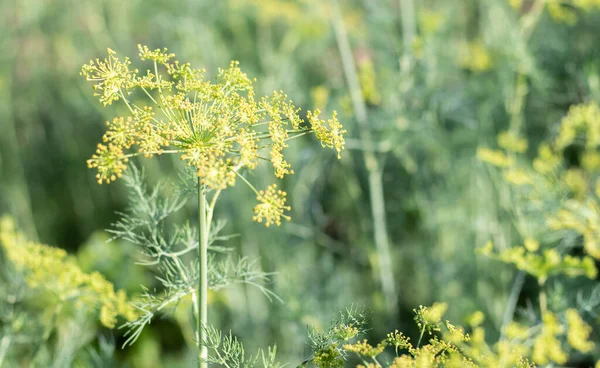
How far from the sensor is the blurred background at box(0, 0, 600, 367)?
2383 millimetres

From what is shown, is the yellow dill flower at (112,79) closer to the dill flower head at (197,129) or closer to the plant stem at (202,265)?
the dill flower head at (197,129)

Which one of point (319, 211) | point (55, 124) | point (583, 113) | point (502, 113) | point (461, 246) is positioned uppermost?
point (55, 124)

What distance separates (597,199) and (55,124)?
349cm

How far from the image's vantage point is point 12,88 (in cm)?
410

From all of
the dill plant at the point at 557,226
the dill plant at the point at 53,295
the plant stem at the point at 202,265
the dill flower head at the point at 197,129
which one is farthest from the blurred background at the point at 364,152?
the dill flower head at the point at 197,129

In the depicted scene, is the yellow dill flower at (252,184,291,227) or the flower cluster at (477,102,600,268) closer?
the yellow dill flower at (252,184,291,227)

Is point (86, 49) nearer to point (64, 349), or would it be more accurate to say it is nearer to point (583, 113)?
point (64, 349)

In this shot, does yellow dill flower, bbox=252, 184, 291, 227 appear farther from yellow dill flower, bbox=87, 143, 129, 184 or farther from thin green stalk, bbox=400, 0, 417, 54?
thin green stalk, bbox=400, 0, 417, 54

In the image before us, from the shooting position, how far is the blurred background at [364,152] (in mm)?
2383

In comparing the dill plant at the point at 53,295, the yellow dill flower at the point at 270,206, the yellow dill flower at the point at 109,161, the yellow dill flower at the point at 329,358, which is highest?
the yellow dill flower at the point at 109,161

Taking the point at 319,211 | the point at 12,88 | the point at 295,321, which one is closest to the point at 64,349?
the point at 295,321

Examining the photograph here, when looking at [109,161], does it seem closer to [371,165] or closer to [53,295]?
[53,295]

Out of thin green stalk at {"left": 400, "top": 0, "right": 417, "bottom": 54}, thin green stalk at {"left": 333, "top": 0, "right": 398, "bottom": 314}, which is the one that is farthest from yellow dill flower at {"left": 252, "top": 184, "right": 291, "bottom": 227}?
thin green stalk at {"left": 400, "top": 0, "right": 417, "bottom": 54}

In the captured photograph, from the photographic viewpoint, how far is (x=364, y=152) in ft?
8.40
